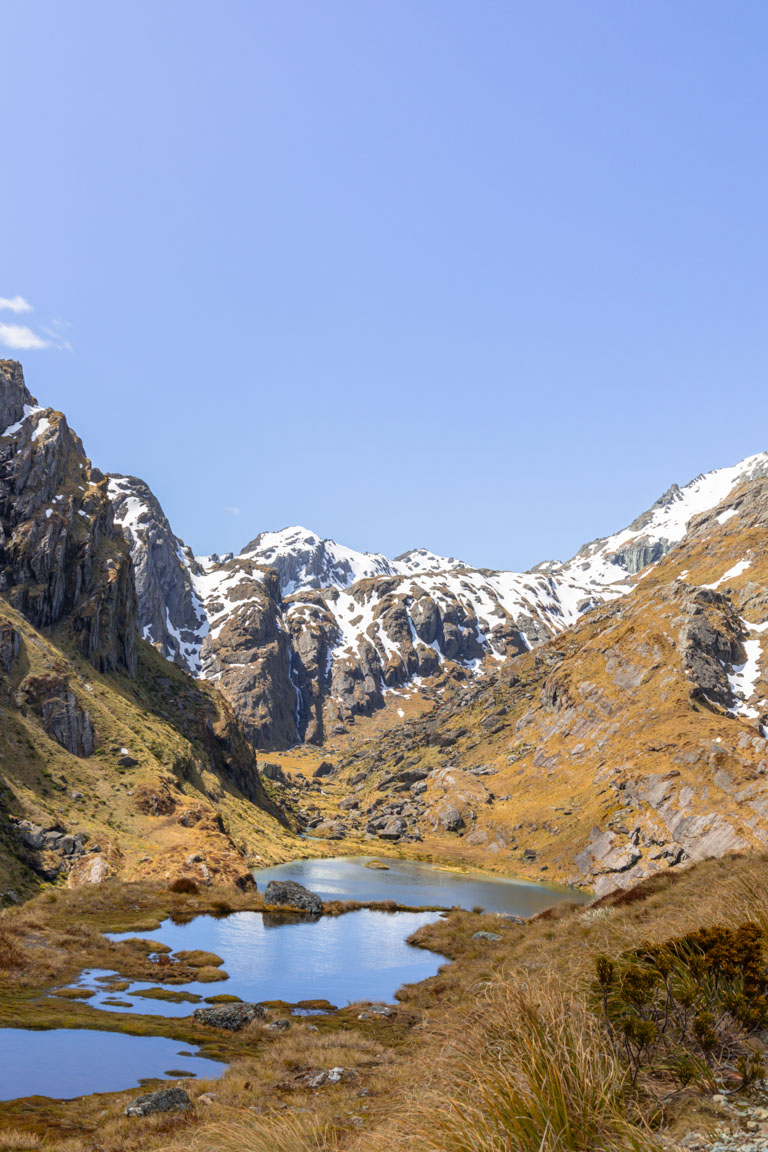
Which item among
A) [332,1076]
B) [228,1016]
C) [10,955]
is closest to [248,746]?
[10,955]

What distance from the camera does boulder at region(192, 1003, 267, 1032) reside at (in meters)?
31.0

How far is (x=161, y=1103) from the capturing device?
1909 cm

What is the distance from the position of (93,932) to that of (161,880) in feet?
88.2

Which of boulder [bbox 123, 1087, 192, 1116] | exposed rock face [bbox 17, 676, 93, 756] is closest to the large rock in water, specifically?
exposed rock face [bbox 17, 676, 93, 756]

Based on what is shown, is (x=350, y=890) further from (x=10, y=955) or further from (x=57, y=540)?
(x=57, y=540)

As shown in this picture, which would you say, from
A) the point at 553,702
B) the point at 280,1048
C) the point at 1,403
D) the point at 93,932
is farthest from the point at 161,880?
→ the point at 553,702

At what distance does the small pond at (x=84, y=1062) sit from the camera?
71.6ft

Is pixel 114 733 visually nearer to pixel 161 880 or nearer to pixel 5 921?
pixel 161 880

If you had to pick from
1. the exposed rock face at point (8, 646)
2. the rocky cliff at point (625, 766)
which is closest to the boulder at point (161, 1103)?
the exposed rock face at point (8, 646)

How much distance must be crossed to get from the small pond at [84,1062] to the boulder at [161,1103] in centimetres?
358

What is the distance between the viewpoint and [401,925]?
6906cm

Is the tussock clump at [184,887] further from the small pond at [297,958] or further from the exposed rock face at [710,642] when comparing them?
the exposed rock face at [710,642]

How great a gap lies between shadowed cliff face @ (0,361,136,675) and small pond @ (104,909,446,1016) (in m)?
77.2

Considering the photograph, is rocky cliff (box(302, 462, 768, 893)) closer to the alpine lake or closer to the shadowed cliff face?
the alpine lake
